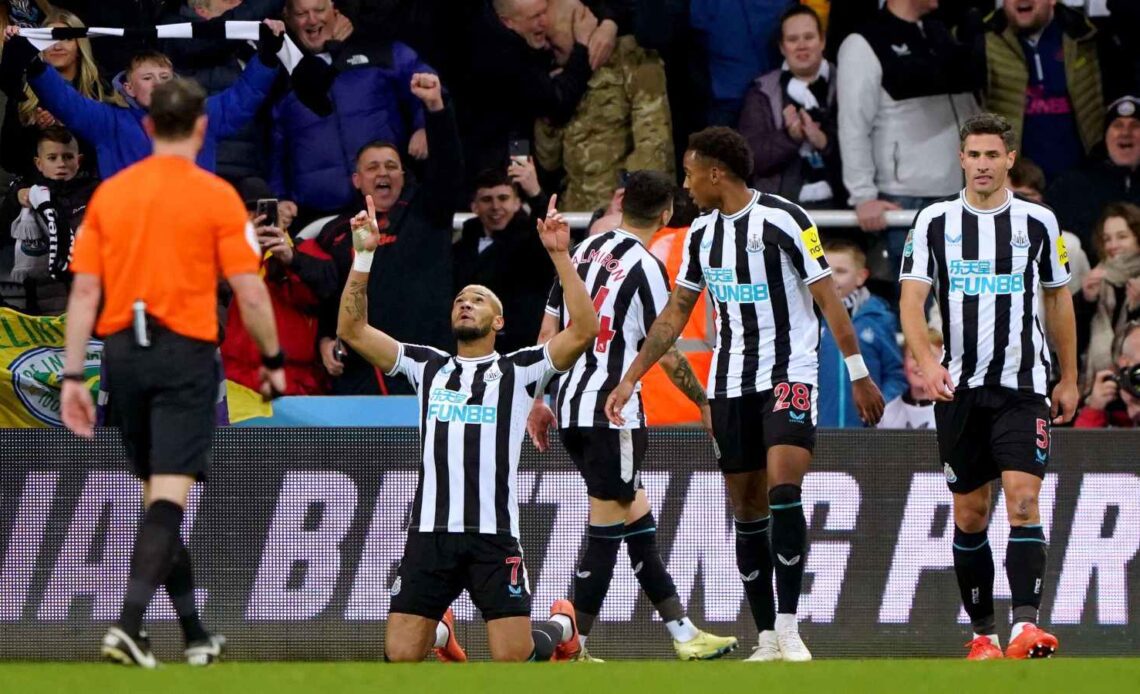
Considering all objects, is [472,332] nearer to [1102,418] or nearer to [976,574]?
[976,574]

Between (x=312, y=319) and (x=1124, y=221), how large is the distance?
4.69 metres

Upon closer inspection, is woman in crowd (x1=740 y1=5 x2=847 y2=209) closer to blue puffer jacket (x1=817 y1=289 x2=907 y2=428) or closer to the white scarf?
blue puffer jacket (x1=817 y1=289 x2=907 y2=428)

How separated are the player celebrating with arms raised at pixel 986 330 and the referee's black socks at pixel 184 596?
10.4 ft

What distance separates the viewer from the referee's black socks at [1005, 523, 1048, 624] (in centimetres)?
809

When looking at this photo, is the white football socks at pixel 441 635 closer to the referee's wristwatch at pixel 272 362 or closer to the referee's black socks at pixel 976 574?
the referee's black socks at pixel 976 574

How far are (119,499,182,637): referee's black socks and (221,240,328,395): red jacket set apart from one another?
390 centimetres

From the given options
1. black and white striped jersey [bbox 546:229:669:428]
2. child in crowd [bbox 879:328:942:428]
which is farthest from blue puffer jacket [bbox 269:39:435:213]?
child in crowd [bbox 879:328:942:428]

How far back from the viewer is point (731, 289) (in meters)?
8.74

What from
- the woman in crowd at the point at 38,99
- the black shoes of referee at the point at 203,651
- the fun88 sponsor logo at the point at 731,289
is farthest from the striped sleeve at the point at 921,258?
the woman in crowd at the point at 38,99

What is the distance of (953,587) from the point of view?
33.9ft

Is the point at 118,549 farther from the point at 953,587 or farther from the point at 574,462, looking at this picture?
the point at 953,587

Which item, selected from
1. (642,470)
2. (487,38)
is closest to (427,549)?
(642,470)

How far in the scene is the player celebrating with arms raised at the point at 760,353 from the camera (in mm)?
8531

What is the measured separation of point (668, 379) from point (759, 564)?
1933 mm
